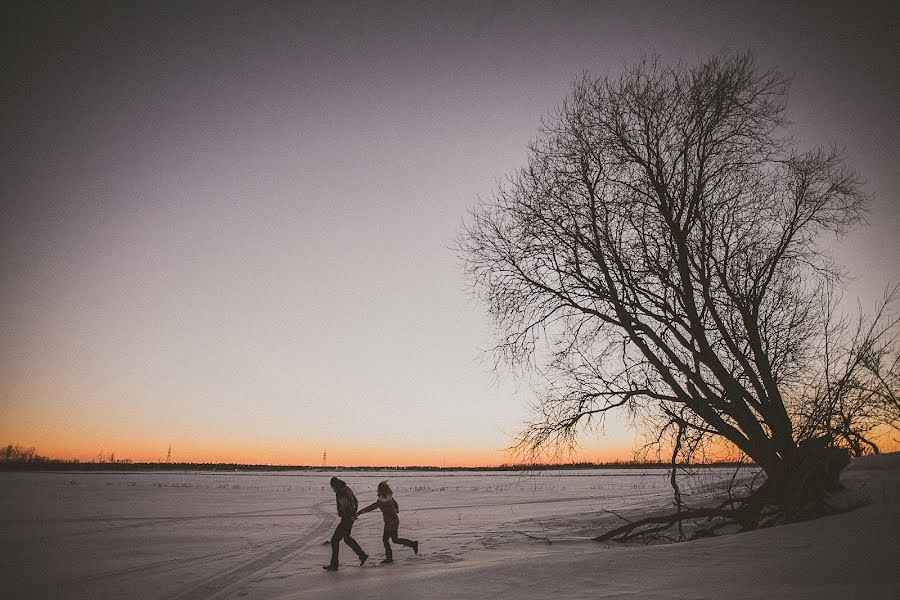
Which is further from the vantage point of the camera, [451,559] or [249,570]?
→ [451,559]

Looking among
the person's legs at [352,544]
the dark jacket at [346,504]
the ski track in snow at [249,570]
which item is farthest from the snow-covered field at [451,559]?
the dark jacket at [346,504]

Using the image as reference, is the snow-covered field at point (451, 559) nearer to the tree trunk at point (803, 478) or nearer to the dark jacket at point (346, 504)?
the tree trunk at point (803, 478)

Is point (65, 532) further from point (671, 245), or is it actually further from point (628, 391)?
point (671, 245)

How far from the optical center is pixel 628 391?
806 centimetres

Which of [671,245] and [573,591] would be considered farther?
[671,245]

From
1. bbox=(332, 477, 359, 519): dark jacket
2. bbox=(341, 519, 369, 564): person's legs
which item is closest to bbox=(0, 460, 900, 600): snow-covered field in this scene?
bbox=(341, 519, 369, 564): person's legs

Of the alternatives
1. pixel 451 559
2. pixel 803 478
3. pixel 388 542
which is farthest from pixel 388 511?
pixel 803 478

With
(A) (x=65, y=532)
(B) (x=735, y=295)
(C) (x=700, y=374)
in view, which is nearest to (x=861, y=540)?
(C) (x=700, y=374)

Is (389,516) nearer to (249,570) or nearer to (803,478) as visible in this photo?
(249,570)

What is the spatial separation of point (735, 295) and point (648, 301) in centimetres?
144

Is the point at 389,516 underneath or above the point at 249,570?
above

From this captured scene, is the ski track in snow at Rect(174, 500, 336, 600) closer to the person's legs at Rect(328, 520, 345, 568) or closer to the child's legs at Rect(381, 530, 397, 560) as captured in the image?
the person's legs at Rect(328, 520, 345, 568)

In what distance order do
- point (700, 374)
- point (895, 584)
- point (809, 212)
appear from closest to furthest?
point (895, 584) < point (700, 374) < point (809, 212)

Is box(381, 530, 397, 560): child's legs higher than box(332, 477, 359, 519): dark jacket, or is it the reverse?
box(332, 477, 359, 519): dark jacket
